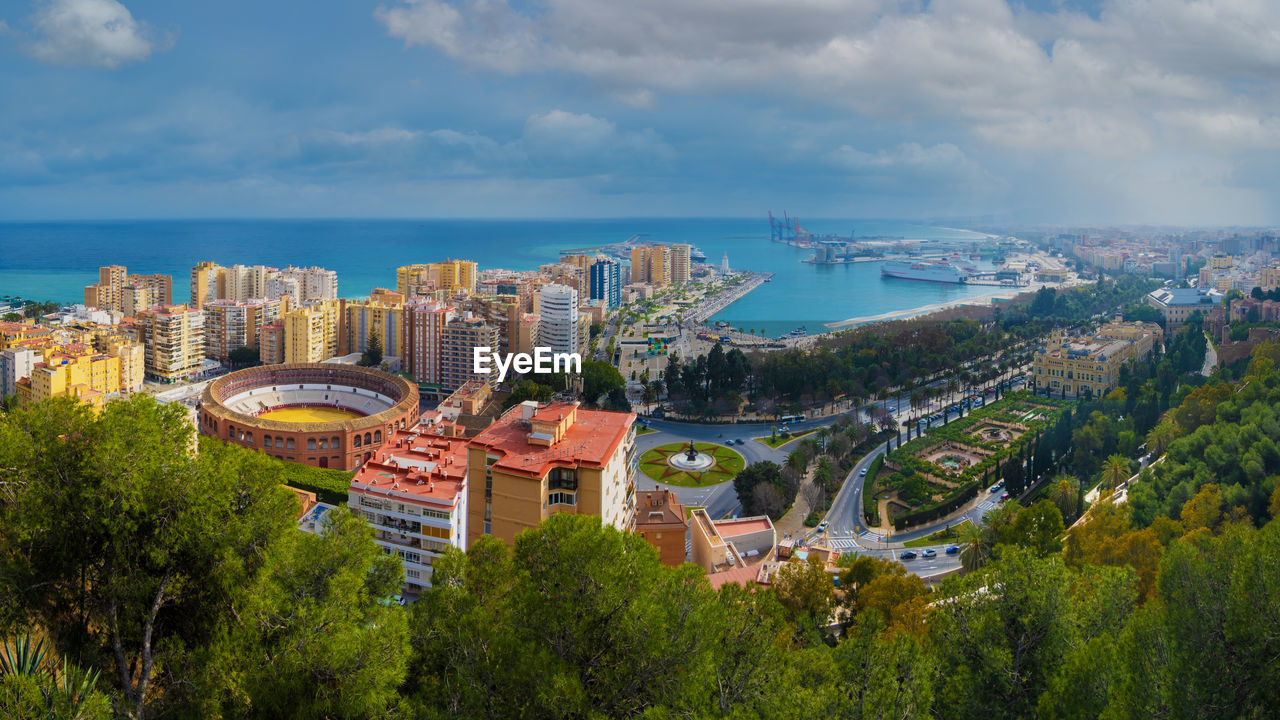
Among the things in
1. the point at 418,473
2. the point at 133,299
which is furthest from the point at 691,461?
the point at 133,299

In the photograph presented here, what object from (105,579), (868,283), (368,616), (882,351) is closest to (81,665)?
(105,579)

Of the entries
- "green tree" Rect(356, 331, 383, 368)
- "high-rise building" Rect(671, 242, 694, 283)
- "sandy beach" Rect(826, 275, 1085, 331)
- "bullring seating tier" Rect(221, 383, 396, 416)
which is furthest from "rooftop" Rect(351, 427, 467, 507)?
"high-rise building" Rect(671, 242, 694, 283)

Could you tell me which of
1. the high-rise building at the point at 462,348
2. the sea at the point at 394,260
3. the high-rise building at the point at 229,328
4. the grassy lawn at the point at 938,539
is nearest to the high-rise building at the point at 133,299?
the high-rise building at the point at 229,328

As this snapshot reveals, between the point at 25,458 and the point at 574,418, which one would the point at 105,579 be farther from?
the point at 574,418

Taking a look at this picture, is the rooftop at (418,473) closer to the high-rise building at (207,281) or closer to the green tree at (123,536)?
the green tree at (123,536)

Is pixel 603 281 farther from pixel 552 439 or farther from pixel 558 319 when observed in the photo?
pixel 552 439

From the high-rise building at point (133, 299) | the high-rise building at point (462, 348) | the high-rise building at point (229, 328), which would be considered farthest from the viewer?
the high-rise building at point (133, 299)

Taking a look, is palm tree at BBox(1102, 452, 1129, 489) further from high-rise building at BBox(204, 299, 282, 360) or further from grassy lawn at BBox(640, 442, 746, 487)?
high-rise building at BBox(204, 299, 282, 360)
